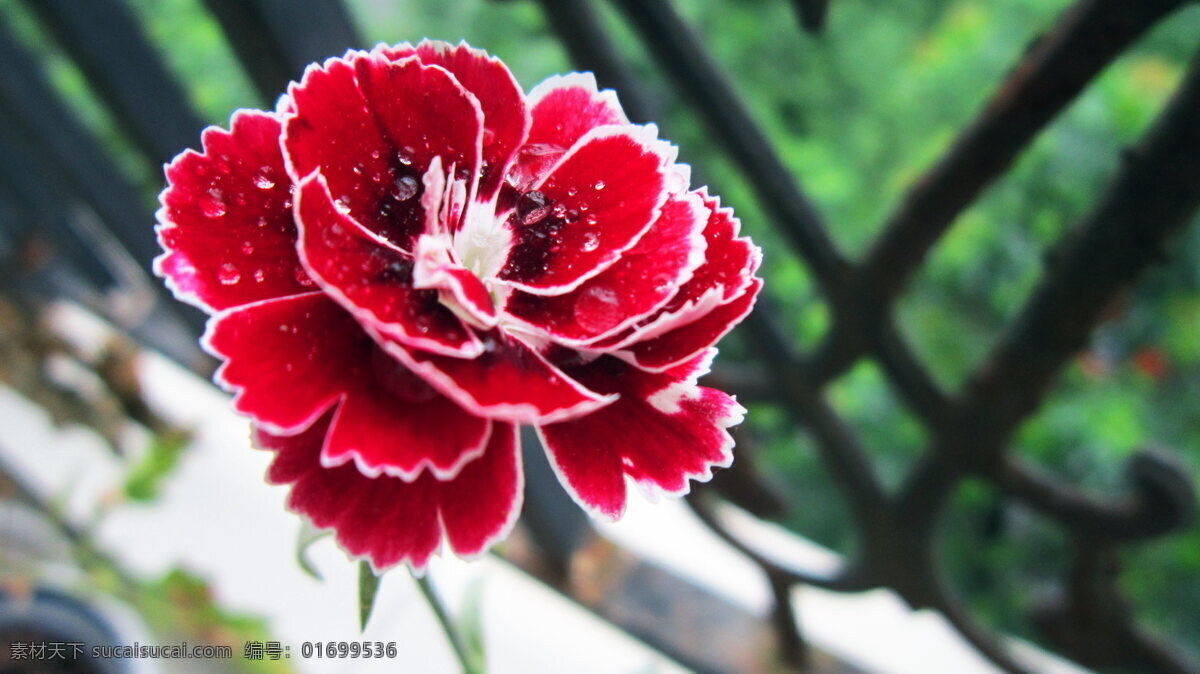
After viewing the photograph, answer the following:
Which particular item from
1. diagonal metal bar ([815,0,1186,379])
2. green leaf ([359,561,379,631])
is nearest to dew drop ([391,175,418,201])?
green leaf ([359,561,379,631])

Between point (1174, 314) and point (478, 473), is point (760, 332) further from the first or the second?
point (1174, 314)

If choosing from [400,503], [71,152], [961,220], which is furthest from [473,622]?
[961,220]

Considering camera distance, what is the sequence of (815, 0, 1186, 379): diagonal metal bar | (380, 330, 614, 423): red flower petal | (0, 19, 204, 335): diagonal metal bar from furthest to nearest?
(0, 19, 204, 335): diagonal metal bar
(815, 0, 1186, 379): diagonal metal bar
(380, 330, 614, 423): red flower petal

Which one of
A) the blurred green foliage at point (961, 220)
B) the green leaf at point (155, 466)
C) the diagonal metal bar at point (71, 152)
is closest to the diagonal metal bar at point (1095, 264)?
the blurred green foliage at point (961, 220)

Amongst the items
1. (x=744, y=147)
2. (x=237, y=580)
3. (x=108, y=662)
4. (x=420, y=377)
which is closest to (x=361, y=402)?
(x=420, y=377)

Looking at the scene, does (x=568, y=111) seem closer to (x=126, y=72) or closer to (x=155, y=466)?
(x=126, y=72)

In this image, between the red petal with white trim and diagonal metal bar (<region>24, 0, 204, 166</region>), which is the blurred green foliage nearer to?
diagonal metal bar (<region>24, 0, 204, 166</region>)
